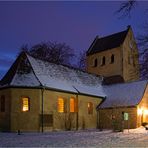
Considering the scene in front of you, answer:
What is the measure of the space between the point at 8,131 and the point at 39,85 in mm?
5419

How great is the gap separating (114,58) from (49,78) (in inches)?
701

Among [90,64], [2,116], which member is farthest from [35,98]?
[90,64]

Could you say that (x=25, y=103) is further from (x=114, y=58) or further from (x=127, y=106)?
(x=114, y=58)

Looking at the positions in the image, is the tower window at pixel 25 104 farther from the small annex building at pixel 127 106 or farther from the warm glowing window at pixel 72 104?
the small annex building at pixel 127 106

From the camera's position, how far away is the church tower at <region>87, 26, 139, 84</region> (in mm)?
51594

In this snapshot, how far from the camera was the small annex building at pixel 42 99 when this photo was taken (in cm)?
3372

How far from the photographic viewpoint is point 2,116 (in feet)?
113

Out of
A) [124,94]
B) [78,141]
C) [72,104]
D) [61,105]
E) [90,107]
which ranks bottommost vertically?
[78,141]

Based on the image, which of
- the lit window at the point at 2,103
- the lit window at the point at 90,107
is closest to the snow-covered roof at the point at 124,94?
the lit window at the point at 90,107

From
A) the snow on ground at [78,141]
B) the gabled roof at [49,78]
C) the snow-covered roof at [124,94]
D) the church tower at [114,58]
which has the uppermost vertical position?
the church tower at [114,58]

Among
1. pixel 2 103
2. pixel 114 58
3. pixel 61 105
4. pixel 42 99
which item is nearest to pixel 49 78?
pixel 61 105

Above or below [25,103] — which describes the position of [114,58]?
A: above

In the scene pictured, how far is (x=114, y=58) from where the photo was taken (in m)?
52.4

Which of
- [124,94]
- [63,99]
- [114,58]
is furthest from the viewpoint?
[114,58]
